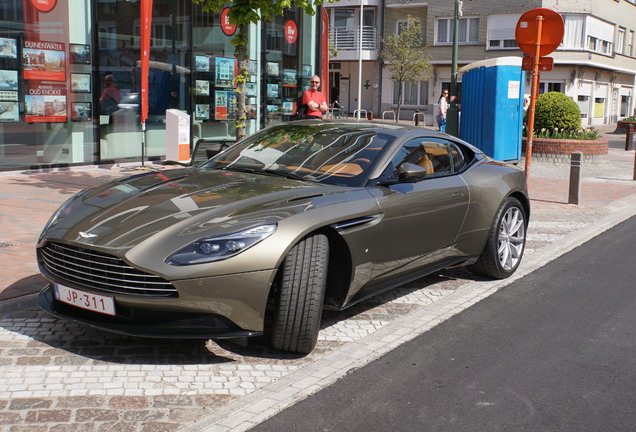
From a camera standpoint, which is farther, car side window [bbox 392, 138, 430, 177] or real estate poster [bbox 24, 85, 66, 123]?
real estate poster [bbox 24, 85, 66, 123]

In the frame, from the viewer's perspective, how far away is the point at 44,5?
42.0 feet

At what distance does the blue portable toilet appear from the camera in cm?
1487

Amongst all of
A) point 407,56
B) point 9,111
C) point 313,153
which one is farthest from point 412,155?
point 407,56

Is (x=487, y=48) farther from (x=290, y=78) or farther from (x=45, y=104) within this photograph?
(x=45, y=104)

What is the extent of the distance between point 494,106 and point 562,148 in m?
3.91

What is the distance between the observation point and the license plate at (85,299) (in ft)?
13.3

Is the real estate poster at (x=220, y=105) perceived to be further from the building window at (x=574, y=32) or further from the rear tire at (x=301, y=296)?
the building window at (x=574, y=32)

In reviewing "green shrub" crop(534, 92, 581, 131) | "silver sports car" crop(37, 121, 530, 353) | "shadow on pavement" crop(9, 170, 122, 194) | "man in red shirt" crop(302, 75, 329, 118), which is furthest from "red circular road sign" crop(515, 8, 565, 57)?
"green shrub" crop(534, 92, 581, 131)

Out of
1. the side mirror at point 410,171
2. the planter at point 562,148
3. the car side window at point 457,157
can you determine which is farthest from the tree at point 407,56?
the side mirror at point 410,171

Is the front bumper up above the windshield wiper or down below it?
below

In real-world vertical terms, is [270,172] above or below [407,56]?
below

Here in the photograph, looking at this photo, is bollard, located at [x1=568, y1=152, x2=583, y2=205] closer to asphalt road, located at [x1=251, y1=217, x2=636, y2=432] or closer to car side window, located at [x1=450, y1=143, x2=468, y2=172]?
asphalt road, located at [x1=251, y1=217, x2=636, y2=432]

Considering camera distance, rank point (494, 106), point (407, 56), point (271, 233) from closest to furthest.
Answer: point (271, 233), point (494, 106), point (407, 56)

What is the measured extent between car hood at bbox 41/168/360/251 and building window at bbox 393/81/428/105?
1731 inches
